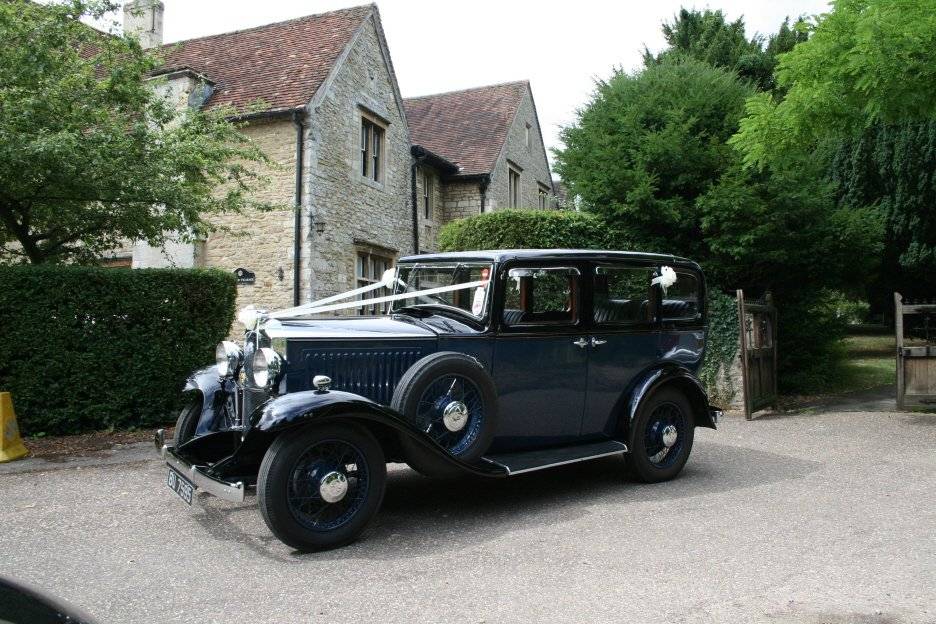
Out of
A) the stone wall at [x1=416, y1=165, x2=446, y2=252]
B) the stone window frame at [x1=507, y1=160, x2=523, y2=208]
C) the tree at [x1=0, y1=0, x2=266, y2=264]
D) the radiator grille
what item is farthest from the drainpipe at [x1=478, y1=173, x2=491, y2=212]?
the radiator grille

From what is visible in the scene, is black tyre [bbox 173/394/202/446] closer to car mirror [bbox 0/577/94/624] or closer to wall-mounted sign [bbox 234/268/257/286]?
car mirror [bbox 0/577/94/624]

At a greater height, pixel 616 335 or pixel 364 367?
pixel 616 335

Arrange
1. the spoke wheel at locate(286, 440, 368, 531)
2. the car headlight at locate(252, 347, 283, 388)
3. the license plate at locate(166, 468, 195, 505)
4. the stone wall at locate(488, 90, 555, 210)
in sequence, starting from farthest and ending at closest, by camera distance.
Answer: the stone wall at locate(488, 90, 555, 210)
the car headlight at locate(252, 347, 283, 388)
the license plate at locate(166, 468, 195, 505)
the spoke wheel at locate(286, 440, 368, 531)

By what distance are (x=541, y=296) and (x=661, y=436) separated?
67.1 inches

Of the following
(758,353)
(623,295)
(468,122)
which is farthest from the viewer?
(468,122)

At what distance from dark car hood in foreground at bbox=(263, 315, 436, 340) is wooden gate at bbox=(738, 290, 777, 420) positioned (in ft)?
19.8

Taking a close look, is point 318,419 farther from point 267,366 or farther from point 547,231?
point 547,231

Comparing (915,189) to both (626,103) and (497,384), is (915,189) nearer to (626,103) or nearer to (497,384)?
(626,103)

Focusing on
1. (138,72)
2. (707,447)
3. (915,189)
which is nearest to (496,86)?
(915,189)

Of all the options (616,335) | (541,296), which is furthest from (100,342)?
(616,335)

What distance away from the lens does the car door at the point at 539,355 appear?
17.5ft

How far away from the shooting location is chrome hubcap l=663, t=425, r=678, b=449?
612cm

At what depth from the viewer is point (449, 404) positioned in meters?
4.86

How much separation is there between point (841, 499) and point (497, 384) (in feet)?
9.38
